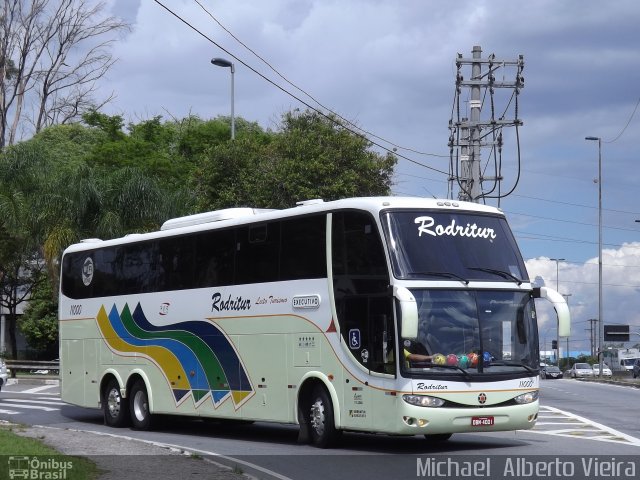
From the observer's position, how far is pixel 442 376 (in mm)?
15539

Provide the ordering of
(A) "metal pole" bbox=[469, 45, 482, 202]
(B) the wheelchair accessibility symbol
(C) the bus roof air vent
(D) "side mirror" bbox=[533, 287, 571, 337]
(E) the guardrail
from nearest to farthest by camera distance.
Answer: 1. (B) the wheelchair accessibility symbol
2. (D) "side mirror" bbox=[533, 287, 571, 337]
3. (C) the bus roof air vent
4. (A) "metal pole" bbox=[469, 45, 482, 202]
5. (E) the guardrail

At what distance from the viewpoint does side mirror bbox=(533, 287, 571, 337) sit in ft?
54.6

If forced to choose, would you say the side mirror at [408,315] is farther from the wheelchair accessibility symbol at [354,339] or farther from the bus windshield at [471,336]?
the wheelchair accessibility symbol at [354,339]

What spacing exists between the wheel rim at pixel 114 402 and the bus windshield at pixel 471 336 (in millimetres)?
9048

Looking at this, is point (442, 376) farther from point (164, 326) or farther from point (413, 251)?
point (164, 326)

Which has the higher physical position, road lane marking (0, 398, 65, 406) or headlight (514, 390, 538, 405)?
headlight (514, 390, 538, 405)

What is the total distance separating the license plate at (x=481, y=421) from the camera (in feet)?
51.4

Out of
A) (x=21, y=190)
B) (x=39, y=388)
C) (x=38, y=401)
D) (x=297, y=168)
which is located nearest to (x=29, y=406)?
(x=38, y=401)

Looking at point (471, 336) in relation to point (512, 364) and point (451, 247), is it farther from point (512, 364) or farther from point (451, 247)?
point (451, 247)

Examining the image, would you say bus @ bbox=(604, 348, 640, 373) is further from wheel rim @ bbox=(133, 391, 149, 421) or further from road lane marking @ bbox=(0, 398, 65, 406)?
wheel rim @ bbox=(133, 391, 149, 421)

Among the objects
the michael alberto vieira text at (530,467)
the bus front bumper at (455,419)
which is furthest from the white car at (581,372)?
the michael alberto vieira text at (530,467)

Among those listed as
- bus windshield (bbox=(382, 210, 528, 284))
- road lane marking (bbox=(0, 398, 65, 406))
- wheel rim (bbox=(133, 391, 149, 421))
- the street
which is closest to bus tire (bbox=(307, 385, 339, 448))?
the street

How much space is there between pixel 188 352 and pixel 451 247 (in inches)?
250

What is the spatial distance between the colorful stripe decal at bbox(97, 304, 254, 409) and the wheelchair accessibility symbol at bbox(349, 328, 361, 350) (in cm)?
296
